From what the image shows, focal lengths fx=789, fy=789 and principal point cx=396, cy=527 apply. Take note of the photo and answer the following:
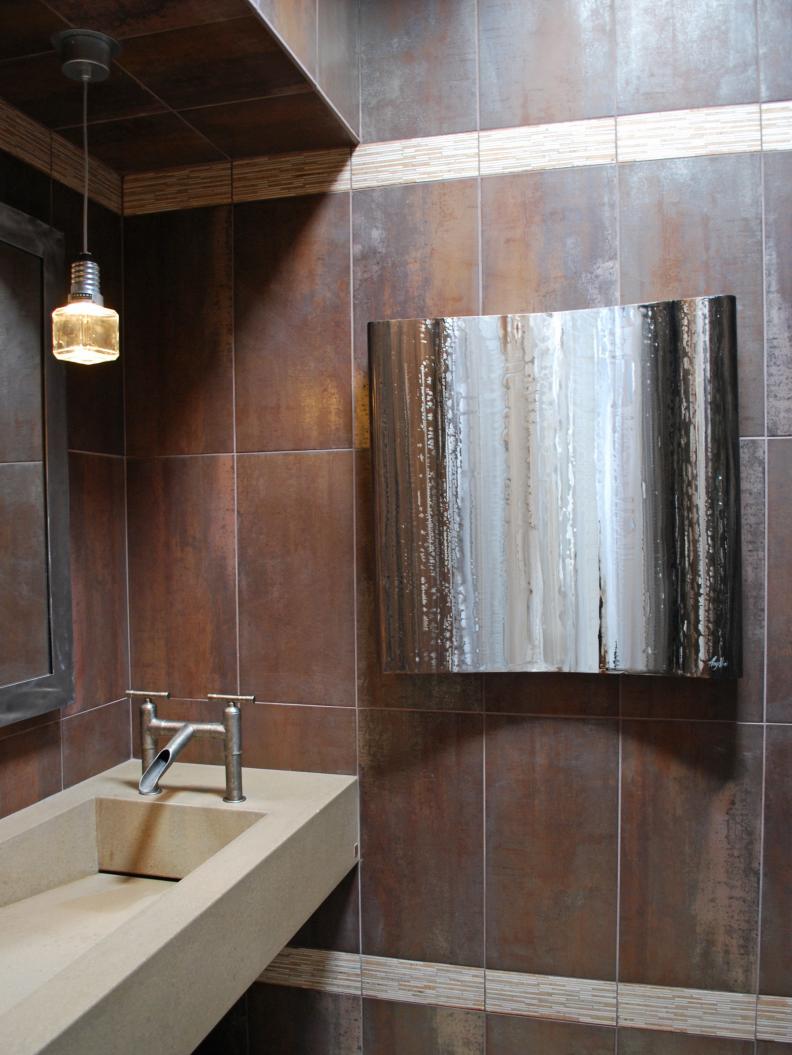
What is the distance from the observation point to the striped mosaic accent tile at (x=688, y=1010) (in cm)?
155

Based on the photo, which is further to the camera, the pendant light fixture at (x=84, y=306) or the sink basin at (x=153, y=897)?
the pendant light fixture at (x=84, y=306)

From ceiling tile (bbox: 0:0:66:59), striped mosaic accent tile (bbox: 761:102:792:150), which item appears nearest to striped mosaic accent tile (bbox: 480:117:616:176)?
striped mosaic accent tile (bbox: 761:102:792:150)

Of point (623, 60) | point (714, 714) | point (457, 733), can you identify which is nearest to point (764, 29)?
point (623, 60)

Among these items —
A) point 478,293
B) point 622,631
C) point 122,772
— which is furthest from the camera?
point 122,772

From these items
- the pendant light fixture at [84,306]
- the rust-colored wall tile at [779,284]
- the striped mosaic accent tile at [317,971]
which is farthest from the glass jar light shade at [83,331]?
the striped mosaic accent tile at [317,971]

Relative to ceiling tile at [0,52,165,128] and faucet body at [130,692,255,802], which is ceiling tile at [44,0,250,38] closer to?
ceiling tile at [0,52,165,128]

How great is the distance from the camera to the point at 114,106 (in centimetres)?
151

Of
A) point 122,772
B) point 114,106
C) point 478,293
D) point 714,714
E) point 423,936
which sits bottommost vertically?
point 423,936

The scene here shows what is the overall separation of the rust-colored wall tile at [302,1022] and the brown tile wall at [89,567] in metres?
0.64

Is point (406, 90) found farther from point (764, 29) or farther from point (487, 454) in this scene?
point (487, 454)

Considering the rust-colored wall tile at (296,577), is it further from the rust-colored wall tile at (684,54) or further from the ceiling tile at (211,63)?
the rust-colored wall tile at (684,54)

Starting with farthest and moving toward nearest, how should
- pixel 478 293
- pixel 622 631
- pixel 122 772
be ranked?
1. pixel 122 772
2. pixel 478 293
3. pixel 622 631

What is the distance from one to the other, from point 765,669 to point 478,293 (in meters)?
0.94

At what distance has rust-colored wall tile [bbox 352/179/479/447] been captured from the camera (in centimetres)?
164
